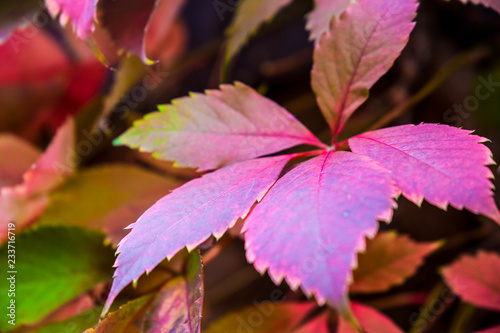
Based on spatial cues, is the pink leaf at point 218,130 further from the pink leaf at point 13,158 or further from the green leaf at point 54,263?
the pink leaf at point 13,158

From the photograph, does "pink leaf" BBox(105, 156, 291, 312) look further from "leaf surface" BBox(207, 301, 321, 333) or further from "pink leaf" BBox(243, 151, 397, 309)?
"leaf surface" BBox(207, 301, 321, 333)

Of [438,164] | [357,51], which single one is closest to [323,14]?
[357,51]

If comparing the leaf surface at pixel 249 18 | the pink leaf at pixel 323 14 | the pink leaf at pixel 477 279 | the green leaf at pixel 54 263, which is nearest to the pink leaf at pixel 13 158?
the green leaf at pixel 54 263

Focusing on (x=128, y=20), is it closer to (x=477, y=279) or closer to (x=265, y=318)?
(x=265, y=318)

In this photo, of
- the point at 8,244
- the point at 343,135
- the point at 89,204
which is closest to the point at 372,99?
the point at 343,135

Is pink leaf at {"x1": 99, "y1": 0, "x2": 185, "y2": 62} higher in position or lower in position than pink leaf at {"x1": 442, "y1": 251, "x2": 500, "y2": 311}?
higher

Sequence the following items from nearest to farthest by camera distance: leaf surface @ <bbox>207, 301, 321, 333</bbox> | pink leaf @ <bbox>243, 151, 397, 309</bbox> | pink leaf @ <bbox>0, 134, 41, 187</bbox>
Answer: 1. pink leaf @ <bbox>243, 151, 397, 309</bbox>
2. leaf surface @ <bbox>207, 301, 321, 333</bbox>
3. pink leaf @ <bbox>0, 134, 41, 187</bbox>

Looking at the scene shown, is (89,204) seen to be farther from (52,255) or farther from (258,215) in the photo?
(258,215)

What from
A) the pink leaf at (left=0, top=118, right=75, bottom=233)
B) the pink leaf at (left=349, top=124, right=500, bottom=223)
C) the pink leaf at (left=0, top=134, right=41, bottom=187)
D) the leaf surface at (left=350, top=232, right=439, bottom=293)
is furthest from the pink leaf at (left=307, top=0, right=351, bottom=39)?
the pink leaf at (left=0, top=134, right=41, bottom=187)
